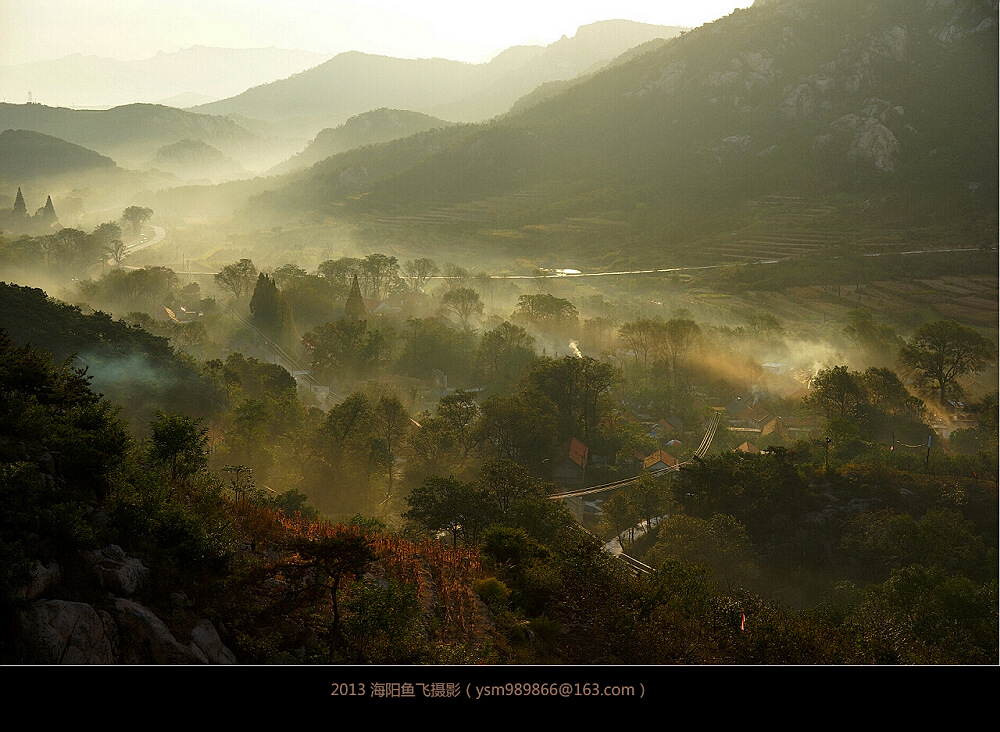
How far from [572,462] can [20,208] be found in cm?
1841

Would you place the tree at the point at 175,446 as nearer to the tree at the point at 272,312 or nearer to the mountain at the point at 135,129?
the mountain at the point at 135,129

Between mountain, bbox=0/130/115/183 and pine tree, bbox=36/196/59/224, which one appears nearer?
pine tree, bbox=36/196/59/224

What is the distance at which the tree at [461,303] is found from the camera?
23906 millimetres

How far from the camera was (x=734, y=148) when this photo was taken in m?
56.9

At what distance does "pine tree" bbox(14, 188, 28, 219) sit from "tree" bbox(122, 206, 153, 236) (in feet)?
24.3

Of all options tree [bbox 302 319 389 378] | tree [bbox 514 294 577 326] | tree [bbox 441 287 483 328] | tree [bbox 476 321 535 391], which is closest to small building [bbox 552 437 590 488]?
tree [bbox 476 321 535 391]

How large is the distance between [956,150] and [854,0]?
5184 cm

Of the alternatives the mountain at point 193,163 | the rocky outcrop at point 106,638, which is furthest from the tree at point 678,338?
the mountain at point 193,163

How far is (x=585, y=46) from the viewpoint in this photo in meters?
110

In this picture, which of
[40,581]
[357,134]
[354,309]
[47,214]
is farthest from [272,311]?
[357,134]

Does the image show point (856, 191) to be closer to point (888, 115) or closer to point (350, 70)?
point (888, 115)

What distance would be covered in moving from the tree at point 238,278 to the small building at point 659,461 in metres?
11.7

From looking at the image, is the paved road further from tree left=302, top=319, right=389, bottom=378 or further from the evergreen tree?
tree left=302, top=319, right=389, bottom=378

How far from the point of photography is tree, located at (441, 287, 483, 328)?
23906 mm
